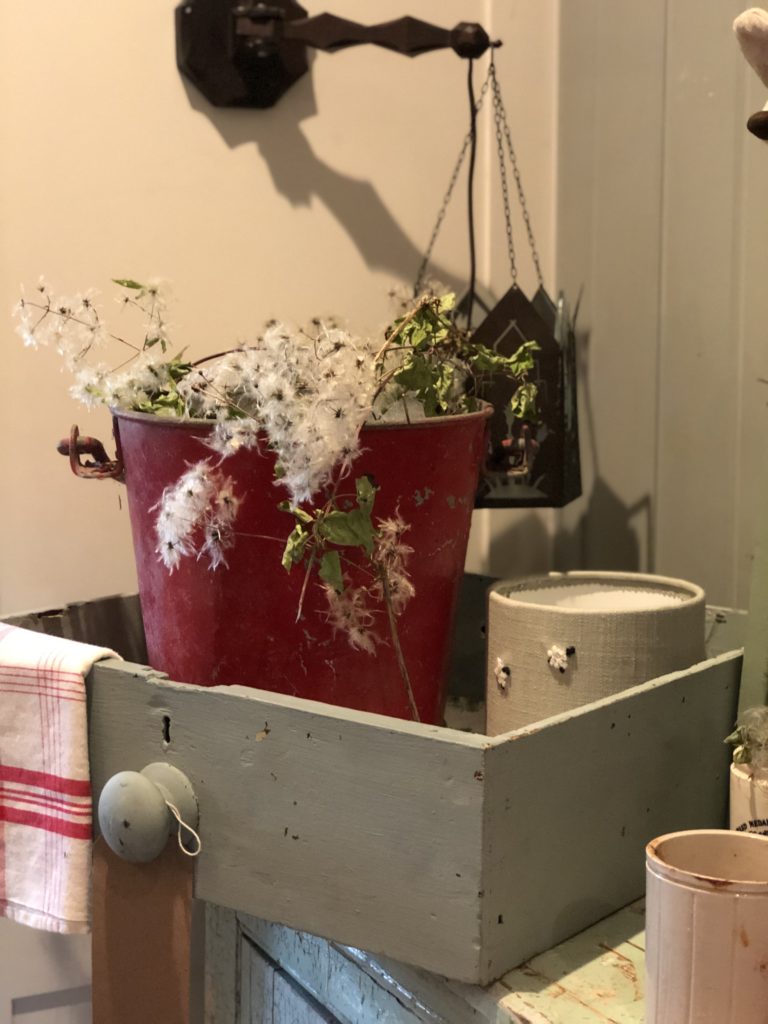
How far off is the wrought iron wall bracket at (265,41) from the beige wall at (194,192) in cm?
2

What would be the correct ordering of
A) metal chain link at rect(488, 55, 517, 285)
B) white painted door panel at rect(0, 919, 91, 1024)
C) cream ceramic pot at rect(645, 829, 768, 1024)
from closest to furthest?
cream ceramic pot at rect(645, 829, 768, 1024) < white painted door panel at rect(0, 919, 91, 1024) < metal chain link at rect(488, 55, 517, 285)

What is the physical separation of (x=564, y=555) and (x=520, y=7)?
22.7 inches

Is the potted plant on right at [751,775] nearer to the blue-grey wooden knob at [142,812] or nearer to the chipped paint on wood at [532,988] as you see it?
the chipped paint on wood at [532,988]

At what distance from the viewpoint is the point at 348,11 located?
3.61 feet

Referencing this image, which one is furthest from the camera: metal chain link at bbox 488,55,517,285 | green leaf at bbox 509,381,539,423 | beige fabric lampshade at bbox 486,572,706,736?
metal chain link at bbox 488,55,517,285

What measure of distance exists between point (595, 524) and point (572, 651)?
0.39m

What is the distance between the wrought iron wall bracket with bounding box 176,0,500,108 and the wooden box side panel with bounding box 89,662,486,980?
0.59 metres

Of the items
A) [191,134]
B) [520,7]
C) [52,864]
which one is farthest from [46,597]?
[520,7]

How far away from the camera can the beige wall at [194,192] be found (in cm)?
100

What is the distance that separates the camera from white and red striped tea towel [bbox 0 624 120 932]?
29.5 inches

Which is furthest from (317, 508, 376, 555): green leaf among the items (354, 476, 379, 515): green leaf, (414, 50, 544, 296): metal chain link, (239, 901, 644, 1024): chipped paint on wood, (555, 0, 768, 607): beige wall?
(414, 50, 544, 296): metal chain link

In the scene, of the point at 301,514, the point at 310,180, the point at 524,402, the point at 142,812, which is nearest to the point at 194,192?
the point at 310,180

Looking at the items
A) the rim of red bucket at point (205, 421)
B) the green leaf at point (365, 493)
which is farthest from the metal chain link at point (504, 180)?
the green leaf at point (365, 493)

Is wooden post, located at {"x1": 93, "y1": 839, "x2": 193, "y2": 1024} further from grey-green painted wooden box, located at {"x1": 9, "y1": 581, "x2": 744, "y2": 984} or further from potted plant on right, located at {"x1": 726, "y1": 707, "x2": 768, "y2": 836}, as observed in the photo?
potted plant on right, located at {"x1": 726, "y1": 707, "x2": 768, "y2": 836}
